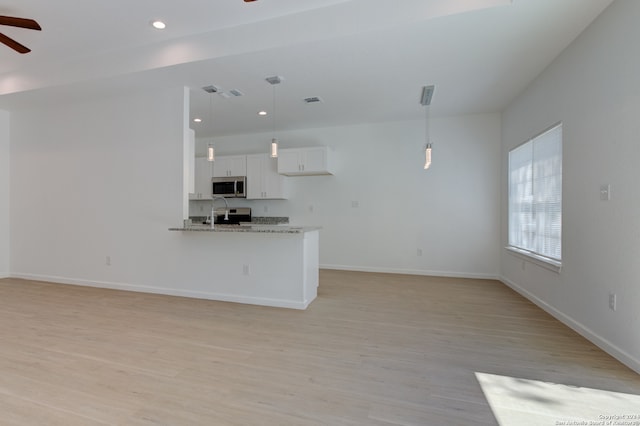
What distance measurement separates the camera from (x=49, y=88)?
12.6 feet

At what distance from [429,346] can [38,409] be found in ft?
8.56

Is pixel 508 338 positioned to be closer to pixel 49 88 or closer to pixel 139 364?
pixel 139 364

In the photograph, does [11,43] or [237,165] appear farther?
[237,165]

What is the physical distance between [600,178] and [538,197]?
1219 mm

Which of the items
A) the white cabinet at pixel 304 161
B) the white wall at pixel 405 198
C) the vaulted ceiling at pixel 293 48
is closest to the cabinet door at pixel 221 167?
the white wall at pixel 405 198

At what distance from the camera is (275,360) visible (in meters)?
2.18

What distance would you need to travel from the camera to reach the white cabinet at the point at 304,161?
17.7ft

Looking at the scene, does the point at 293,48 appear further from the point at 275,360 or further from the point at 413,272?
the point at 413,272

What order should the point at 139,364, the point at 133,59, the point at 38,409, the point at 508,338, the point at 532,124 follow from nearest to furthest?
the point at 38,409 < the point at 139,364 < the point at 508,338 < the point at 133,59 < the point at 532,124

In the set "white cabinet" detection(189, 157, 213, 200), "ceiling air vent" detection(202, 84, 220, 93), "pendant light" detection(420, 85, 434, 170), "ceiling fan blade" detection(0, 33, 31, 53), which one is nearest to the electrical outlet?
"pendant light" detection(420, 85, 434, 170)

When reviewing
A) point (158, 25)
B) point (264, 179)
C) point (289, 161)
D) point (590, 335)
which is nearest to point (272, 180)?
point (264, 179)

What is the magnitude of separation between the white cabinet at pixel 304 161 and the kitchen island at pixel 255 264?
1975mm

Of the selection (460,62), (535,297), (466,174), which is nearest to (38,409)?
(460,62)

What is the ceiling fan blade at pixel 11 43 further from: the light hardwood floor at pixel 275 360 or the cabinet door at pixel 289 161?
the cabinet door at pixel 289 161
